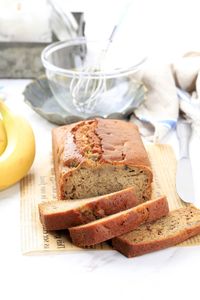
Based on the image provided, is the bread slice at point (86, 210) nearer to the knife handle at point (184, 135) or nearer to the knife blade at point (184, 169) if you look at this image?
the knife blade at point (184, 169)

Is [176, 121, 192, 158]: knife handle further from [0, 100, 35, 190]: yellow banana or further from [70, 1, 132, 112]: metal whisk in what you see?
[0, 100, 35, 190]: yellow banana

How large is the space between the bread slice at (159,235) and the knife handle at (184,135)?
9.1 inches

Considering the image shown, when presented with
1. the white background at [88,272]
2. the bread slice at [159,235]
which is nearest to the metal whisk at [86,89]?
the white background at [88,272]

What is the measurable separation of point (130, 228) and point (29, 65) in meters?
0.75

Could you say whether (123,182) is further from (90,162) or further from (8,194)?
(8,194)

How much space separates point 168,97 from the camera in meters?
1.30

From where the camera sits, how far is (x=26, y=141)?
3.42 feet

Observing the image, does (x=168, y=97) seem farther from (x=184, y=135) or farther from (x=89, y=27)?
(x=89, y=27)

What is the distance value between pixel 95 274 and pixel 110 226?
0.07 m

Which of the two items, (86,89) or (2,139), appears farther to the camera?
(86,89)

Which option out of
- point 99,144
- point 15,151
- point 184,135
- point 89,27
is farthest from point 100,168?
point 89,27

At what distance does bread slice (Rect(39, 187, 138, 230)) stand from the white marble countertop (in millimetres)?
48

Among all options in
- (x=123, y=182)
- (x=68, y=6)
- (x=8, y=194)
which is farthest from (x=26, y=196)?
(x=68, y=6)

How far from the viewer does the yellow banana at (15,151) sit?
991 millimetres
